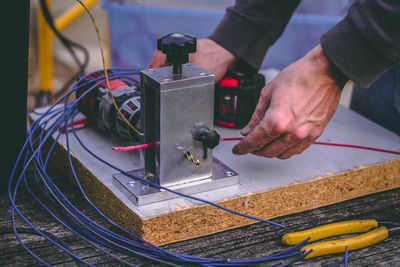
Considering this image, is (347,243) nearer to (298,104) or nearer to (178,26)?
(298,104)

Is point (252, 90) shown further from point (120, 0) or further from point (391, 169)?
point (120, 0)

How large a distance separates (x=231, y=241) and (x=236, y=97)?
374 mm

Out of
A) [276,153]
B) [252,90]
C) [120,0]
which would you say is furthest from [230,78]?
[120,0]

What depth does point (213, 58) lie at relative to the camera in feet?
3.60

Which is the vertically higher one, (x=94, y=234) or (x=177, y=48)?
(x=177, y=48)

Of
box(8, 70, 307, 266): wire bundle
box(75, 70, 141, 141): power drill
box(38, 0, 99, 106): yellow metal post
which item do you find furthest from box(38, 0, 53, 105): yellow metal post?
box(8, 70, 307, 266): wire bundle

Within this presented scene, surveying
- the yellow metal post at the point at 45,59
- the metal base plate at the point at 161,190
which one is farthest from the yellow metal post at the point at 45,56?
the metal base plate at the point at 161,190

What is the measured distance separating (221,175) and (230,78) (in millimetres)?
300

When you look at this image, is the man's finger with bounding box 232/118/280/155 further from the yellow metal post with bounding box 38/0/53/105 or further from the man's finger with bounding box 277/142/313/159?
the yellow metal post with bounding box 38/0/53/105

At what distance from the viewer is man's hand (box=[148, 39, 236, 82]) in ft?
3.54

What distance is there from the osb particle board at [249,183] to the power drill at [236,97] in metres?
0.03

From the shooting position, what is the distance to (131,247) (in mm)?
727

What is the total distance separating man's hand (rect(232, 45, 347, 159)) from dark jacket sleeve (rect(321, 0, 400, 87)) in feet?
0.08

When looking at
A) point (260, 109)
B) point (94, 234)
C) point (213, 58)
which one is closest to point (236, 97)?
point (213, 58)
